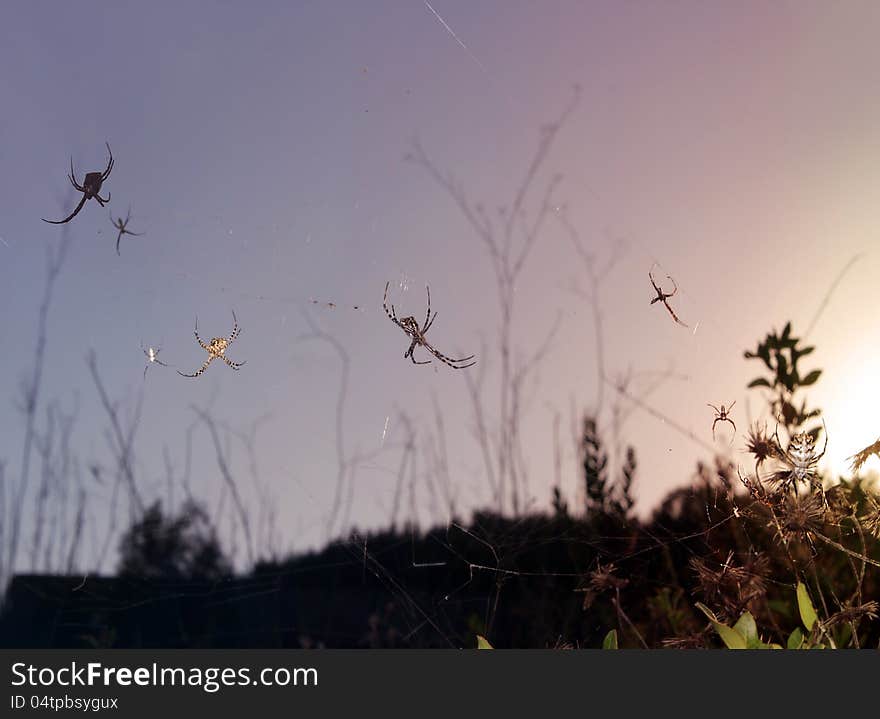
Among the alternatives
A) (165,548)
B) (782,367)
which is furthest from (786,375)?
(165,548)

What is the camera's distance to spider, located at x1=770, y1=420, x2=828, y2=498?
3.07 feet

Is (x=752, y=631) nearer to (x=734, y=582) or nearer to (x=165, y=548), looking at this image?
(x=734, y=582)

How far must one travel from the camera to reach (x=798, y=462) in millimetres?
938

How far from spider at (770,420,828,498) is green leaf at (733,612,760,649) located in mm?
166

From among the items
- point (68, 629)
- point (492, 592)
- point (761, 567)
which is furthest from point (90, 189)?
point (761, 567)

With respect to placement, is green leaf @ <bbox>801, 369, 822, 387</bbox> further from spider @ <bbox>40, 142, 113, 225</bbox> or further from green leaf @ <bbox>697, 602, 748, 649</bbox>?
spider @ <bbox>40, 142, 113, 225</bbox>

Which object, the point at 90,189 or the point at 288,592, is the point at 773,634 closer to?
the point at 288,592

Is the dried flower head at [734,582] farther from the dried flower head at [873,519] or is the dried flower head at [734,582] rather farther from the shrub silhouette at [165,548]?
the shrub silhouette at [165,548]

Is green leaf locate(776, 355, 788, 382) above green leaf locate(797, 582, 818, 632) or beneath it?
above

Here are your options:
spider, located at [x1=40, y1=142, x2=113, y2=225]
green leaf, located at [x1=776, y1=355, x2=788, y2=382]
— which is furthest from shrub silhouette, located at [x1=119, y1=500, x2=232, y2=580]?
green leaf, located at [x1=776, y1=355, x2=788, y2=382]

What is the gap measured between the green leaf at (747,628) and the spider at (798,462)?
166 mm

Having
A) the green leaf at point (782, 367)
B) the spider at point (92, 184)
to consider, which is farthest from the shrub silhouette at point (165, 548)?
the green leaf at point (782, 367)

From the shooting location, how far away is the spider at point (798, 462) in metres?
0.93

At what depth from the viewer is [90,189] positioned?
1.05m
